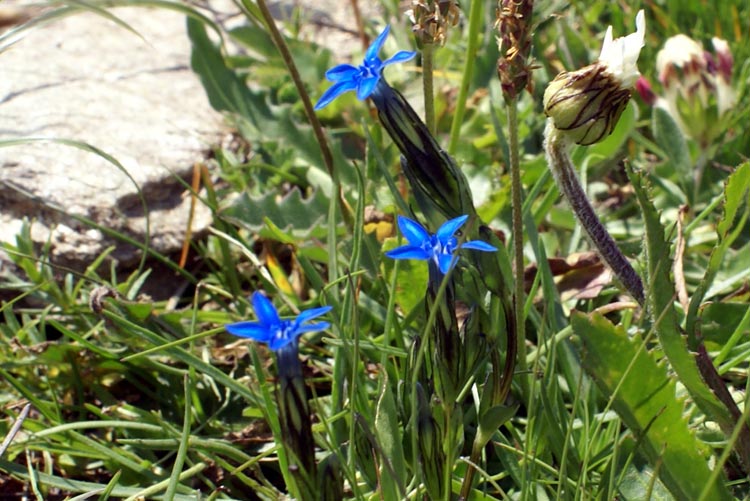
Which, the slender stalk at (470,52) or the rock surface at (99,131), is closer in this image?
the slender stalk at (470,52)

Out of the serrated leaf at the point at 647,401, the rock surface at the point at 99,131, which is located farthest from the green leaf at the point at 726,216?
the rock surface at the point at 99,131

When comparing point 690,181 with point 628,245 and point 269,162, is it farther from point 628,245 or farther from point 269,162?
point 269,162

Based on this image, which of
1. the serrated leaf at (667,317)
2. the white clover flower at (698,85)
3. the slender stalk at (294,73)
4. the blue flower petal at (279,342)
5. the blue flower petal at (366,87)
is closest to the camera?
the blue flower petal at (279,342)

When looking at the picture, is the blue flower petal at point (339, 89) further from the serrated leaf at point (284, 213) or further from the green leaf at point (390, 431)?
the serrated leaf at point (284, 213)

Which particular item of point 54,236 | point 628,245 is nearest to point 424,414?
point 628,245

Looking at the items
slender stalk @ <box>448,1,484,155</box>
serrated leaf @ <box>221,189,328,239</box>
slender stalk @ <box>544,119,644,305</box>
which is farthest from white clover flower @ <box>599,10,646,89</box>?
serrated leaf @ <box>221,189,328,239</box>

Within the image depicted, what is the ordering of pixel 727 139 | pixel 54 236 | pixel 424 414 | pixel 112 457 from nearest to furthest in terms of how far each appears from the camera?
pixel 424 414 → pixel 112 457 → pixel 54 236 → pixel 727 139

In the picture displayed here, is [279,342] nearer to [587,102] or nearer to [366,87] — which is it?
[366,87]

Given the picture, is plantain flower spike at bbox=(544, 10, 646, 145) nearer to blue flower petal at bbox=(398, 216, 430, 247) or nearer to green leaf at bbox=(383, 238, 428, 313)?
blue flower petal at bbox=(398, 216, 430, 247)
